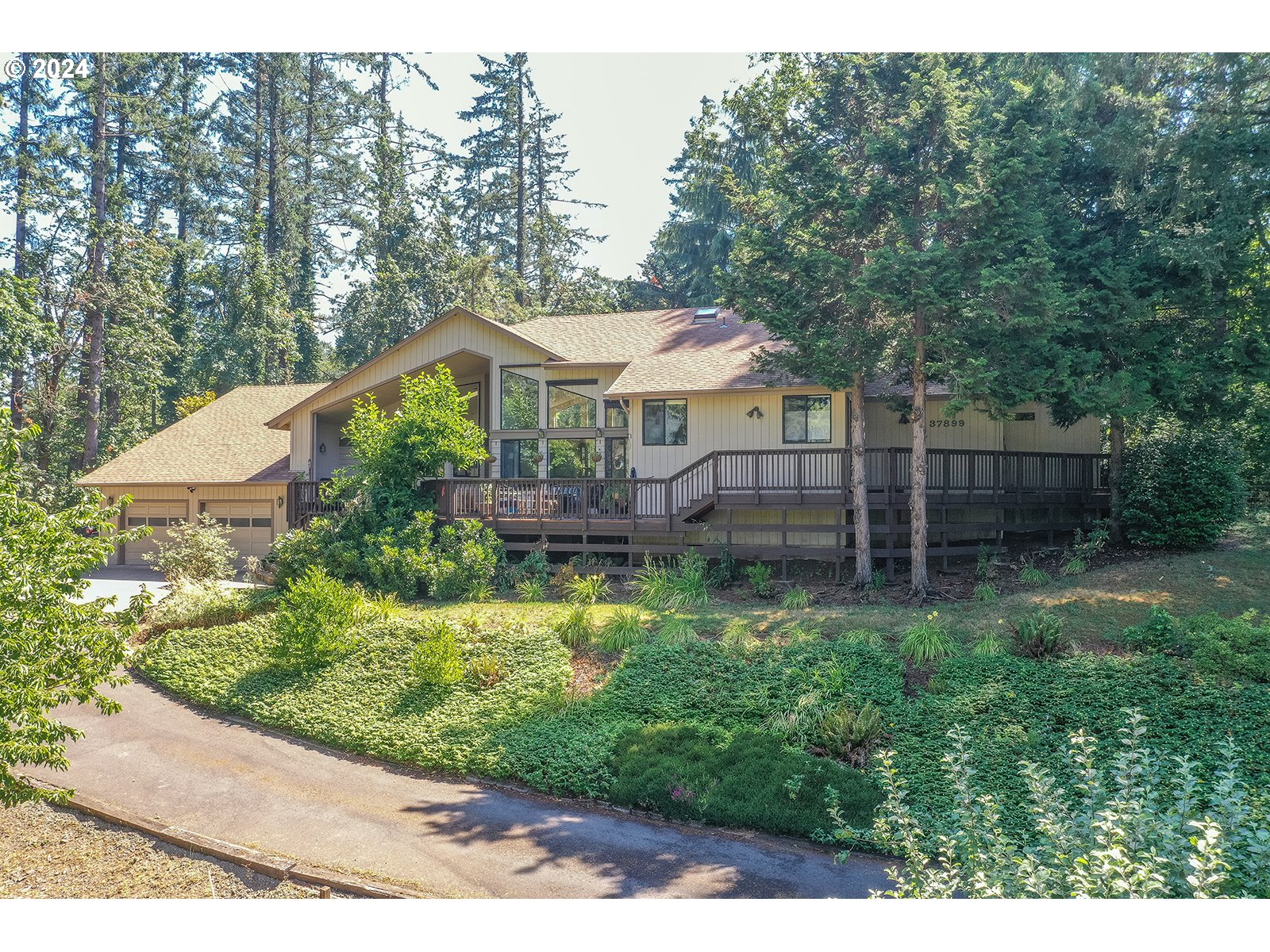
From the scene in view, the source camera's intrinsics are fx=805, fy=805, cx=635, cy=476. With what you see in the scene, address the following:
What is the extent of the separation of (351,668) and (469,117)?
3290 centimetres

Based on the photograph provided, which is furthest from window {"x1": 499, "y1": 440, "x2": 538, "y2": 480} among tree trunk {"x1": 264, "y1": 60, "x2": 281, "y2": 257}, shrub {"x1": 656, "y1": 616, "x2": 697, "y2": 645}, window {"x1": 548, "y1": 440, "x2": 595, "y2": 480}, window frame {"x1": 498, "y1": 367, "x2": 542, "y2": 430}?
tree trunk {"x1": 264, "y1": 60, "x2": 281, "y2": 257}

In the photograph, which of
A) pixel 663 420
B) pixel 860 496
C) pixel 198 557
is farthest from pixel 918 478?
pixel 198 557

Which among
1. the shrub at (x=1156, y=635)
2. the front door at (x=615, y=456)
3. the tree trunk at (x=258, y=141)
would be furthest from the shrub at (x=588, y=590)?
the tree trunk at (x=258, y=141)

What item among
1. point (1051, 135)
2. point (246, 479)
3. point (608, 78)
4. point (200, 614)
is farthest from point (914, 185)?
point (246, 479)

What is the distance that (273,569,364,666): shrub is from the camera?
38.1 ft

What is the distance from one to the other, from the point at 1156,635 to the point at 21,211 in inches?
1369

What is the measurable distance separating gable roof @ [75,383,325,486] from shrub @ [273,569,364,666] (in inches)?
458

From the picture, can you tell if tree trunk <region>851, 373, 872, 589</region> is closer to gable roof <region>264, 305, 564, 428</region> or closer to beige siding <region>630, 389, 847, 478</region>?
beige siding <region>630, 389, 847, 478</region>

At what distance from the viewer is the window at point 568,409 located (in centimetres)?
1966

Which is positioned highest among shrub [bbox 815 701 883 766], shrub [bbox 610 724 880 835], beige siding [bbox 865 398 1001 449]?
beige siding [bbox 865 398 1001 449]

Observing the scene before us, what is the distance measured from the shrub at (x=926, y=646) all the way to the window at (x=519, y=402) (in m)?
11.8

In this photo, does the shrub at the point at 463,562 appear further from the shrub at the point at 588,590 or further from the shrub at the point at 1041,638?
the shrub at the point at 1041,638

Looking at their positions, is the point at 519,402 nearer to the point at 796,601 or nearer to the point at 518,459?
the point at 518,459

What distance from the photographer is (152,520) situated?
2430 centimetres
